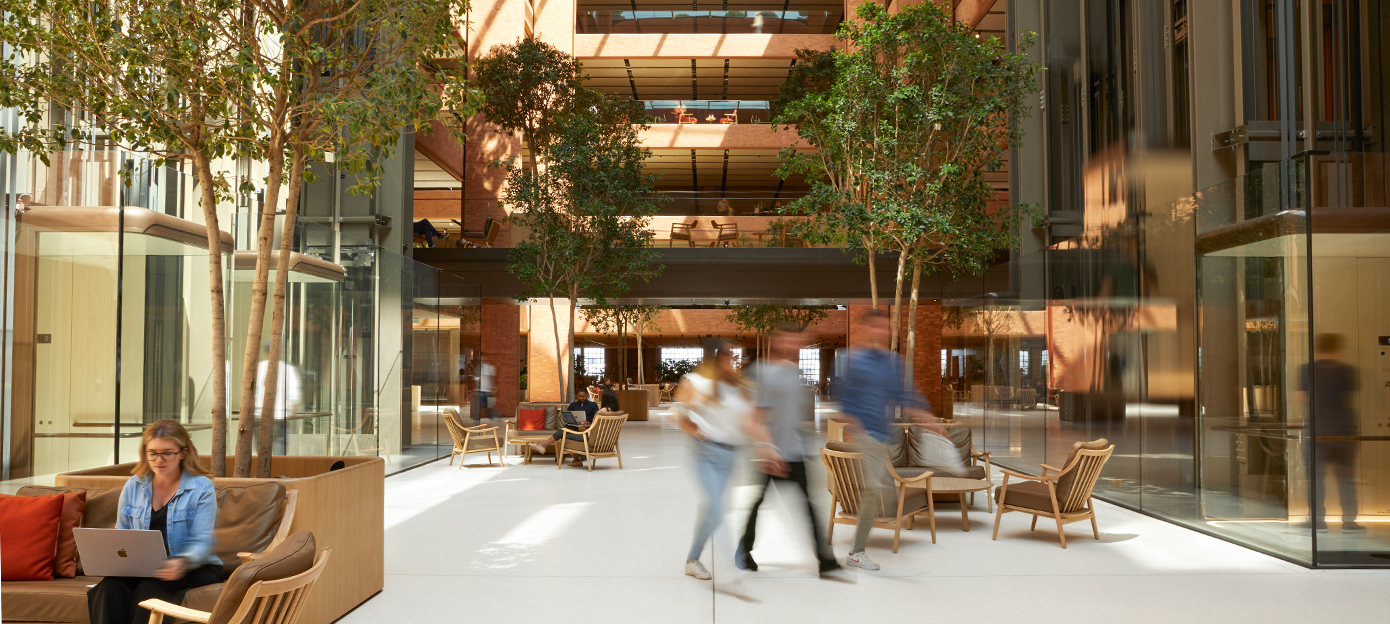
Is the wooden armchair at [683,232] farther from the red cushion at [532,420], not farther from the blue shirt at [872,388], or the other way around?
the blue shirt at [872,388]

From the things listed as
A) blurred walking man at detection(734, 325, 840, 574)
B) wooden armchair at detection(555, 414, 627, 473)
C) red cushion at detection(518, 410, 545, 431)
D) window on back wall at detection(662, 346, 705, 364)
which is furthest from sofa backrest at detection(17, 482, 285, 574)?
window on back wall at detection(662, 346, 705, 364)

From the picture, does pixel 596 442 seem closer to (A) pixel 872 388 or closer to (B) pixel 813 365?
(A) pixel 872 388

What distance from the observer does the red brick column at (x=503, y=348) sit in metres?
23.1

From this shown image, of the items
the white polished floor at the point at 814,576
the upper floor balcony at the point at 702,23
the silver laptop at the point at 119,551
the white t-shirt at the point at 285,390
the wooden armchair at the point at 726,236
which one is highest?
the upper floor balcony at the point at 702,23

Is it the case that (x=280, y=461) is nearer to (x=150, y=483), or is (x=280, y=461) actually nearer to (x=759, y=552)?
(x=150, y=483)

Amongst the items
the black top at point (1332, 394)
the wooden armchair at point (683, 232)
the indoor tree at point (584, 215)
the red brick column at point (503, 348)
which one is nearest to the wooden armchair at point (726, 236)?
the wooden armchair at point (683, 232)

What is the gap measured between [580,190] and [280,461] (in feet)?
36.2

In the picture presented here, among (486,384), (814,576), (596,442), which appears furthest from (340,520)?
(486,384)

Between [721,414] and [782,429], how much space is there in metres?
0.40

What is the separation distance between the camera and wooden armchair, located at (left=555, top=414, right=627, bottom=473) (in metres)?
11.4

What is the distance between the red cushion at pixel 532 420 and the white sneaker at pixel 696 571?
7.79m

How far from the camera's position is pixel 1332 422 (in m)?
6.33

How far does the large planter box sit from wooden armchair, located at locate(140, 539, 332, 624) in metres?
1.04

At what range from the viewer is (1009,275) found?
35.6 ft
